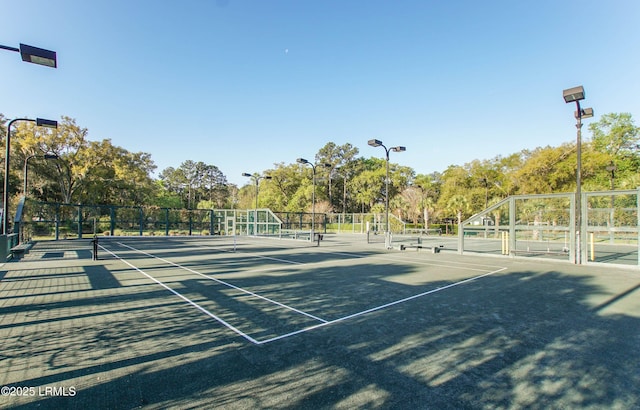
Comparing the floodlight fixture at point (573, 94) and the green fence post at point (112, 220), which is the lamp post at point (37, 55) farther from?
the green fence post at point (112, 220)

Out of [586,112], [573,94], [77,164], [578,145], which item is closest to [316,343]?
[573,94]

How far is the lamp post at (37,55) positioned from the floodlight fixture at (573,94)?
15384 mm

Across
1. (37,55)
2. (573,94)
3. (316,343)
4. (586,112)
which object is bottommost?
(316,343)

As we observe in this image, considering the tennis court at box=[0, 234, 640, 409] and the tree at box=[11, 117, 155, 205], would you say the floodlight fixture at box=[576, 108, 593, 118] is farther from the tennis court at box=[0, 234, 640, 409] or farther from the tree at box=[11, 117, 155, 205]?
the tree at box=[11, 117, 155, 205]

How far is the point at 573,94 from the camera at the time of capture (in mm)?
10992

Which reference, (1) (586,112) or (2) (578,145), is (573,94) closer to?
(1) (586,112)

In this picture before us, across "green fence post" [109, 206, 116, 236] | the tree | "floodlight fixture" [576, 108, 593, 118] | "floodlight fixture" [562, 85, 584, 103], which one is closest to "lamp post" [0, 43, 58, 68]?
"floodlight fixture" [562, 85, 584, 103]

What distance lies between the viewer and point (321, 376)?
3.45 meters

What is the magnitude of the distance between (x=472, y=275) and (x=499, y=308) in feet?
12.8

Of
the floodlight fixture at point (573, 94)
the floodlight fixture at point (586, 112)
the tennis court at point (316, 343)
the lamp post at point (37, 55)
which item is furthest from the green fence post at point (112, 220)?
the floodlight fixture at point (586, 112)

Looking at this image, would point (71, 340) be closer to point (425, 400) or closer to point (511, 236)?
point (425, 400)

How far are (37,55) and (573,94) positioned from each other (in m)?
15.7

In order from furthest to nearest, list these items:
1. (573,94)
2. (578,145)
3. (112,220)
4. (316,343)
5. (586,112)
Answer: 1. (112,220)
2. (578,145)
3. (586,112)
4. (573,94)
5. (316,343)

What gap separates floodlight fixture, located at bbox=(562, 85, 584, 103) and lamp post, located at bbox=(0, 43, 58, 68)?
50.5 feet
